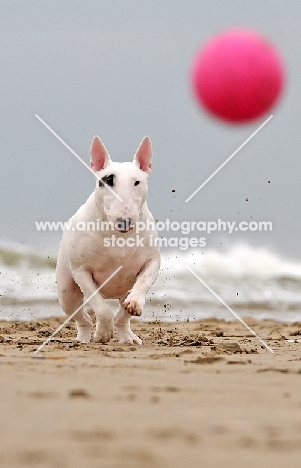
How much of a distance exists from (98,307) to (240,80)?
2227 millimetres

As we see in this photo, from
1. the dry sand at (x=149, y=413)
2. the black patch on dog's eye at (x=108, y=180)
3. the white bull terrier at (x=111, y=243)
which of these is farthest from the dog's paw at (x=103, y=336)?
the dry sand at (x=149, y=413)

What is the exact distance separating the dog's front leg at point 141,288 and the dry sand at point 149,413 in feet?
4.44

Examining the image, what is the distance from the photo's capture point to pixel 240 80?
7121 millimetres

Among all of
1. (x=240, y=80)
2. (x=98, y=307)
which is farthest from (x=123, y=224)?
(x=240, y=80)

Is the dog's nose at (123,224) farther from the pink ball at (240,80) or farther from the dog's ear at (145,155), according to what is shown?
the pink ball at (240,80)

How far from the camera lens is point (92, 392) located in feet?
12.4

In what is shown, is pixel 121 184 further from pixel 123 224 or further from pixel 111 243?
pixel 111 243

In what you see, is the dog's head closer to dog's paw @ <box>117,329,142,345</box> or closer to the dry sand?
dog's paw @ <box>117,329,142,345</box>

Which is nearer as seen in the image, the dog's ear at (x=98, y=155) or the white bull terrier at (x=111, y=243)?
the white bull terrier at (x=111, y=243)

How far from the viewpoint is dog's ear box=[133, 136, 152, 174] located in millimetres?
7570

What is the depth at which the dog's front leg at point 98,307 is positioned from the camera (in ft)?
23.6

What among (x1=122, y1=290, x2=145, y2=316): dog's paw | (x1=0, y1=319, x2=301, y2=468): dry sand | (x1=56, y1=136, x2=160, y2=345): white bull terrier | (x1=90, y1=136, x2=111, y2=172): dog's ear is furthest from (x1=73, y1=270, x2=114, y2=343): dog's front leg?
(x1=0, y1=319, x2=301, y2=468): dry sand

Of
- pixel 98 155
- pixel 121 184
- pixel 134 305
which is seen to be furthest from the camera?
pixel 98 155

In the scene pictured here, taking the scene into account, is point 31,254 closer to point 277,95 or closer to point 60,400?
point 277,95
